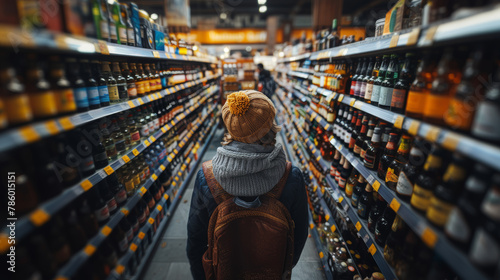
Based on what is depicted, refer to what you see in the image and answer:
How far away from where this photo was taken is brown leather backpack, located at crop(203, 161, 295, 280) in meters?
1.28

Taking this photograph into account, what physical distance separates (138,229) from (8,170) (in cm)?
150

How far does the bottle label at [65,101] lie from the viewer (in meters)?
1.31

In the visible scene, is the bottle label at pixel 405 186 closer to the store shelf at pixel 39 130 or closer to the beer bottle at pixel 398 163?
the beer bottle at pixel 398 163

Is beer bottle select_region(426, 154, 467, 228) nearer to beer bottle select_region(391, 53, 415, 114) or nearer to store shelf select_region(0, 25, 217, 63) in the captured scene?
beer bottle select_region(391, 53, 415, 114)

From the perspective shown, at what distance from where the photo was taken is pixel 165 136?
3676 mm

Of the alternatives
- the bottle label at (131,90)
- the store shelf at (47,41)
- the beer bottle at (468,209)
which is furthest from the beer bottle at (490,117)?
the bottle label at (131,90)

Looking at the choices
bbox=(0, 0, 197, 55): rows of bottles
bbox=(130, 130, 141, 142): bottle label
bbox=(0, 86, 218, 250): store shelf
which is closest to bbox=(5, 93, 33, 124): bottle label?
bbox=(0, 0, 197, 55): rows of bottles

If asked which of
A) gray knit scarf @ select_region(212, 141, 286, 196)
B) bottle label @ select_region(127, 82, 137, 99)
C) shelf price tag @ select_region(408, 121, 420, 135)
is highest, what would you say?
bottle label @ select_region(127, 82, 137, 99)

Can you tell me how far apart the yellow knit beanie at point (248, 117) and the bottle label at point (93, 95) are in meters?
1.05

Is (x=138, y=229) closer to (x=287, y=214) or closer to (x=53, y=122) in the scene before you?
(x=53, y=122)

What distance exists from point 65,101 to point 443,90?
78.9 inches

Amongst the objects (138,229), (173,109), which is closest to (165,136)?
(173,109)

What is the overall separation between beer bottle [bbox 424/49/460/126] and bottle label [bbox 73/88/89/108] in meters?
2.01

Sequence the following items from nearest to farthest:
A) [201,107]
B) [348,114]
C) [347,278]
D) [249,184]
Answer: [249,184], [347,278], [348,114], [201,107]
